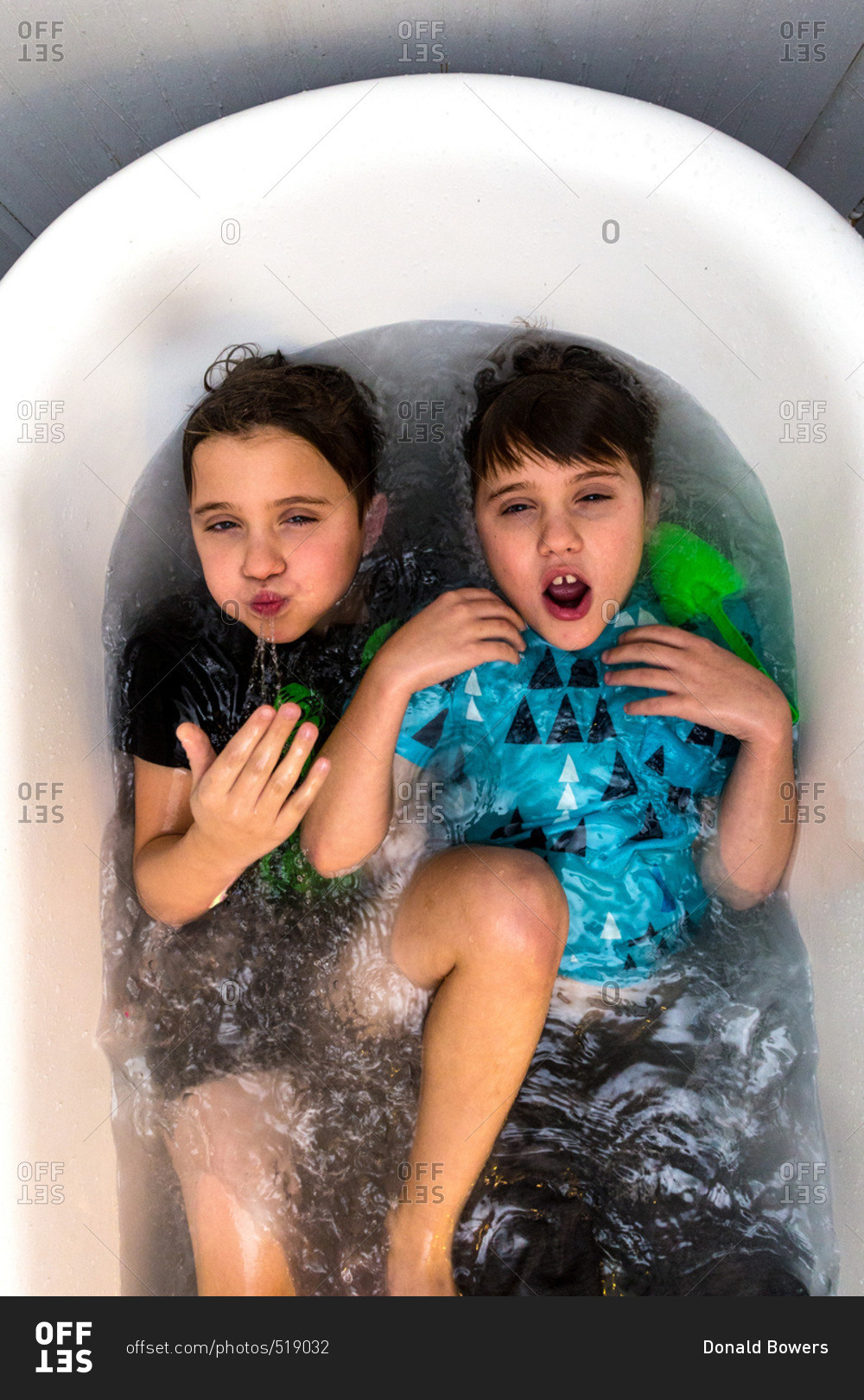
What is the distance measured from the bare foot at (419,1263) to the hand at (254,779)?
17.8 inches

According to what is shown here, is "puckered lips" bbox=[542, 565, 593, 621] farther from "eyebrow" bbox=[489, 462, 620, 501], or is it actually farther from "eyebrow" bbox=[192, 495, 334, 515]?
"eyebrow" bbox=[192, 495, 334, 515]

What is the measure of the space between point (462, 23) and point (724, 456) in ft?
1.89

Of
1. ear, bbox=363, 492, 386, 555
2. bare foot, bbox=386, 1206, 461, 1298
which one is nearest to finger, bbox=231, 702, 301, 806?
ear, bbox=363, 492, 386, 555

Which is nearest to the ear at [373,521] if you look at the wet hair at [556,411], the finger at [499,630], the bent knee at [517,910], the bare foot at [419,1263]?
the wet hair at [556,411]

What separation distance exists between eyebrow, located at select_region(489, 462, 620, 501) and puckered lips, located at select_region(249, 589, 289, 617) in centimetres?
28

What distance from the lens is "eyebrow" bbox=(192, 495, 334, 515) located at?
3.69ft

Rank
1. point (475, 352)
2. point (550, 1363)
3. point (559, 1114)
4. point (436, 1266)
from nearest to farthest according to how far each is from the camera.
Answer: point (550, 1363), point (436, 1266), point (559, 1114), point (475, 352)

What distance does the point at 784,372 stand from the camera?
1.09 meters

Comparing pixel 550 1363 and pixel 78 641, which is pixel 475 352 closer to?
pixel 78 641

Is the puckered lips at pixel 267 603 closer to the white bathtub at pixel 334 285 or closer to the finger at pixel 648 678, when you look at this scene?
the white bathtub at pixel 334 285

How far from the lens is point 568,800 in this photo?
116 cm

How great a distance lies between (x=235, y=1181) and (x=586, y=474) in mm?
883

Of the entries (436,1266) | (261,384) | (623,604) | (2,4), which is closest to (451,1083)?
(436,1266)

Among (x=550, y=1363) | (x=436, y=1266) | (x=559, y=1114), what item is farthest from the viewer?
(x=559, y=1114)
